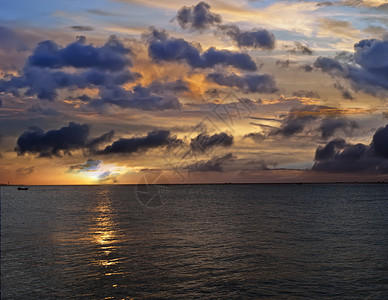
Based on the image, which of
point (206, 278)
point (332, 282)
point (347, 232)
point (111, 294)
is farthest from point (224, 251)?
point (347, 232)

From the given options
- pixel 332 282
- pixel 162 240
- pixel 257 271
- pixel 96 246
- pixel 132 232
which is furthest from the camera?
pixel 132 232

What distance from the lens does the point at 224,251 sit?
1772 inches

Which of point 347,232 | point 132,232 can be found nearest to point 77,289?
point 132,232

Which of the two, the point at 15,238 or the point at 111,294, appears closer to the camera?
the point at 111,294

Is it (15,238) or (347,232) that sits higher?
(15,238)

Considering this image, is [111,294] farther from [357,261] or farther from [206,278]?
[357,261]

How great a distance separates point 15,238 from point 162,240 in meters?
21.3

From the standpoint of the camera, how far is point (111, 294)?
28828mm

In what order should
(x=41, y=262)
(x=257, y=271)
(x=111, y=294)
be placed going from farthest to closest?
(x=41, y=262)
(x=257, y=271)
(x=111, y=294)

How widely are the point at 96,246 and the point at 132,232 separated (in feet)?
46.5

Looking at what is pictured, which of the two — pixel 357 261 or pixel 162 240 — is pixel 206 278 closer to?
pixel 357 261

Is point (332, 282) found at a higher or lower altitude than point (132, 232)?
higher

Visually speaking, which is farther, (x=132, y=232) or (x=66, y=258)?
(x=132, y=232)

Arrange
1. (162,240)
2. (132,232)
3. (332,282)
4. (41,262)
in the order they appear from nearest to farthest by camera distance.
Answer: (332,282) < (41,262) < (162,240) < (132,232)
